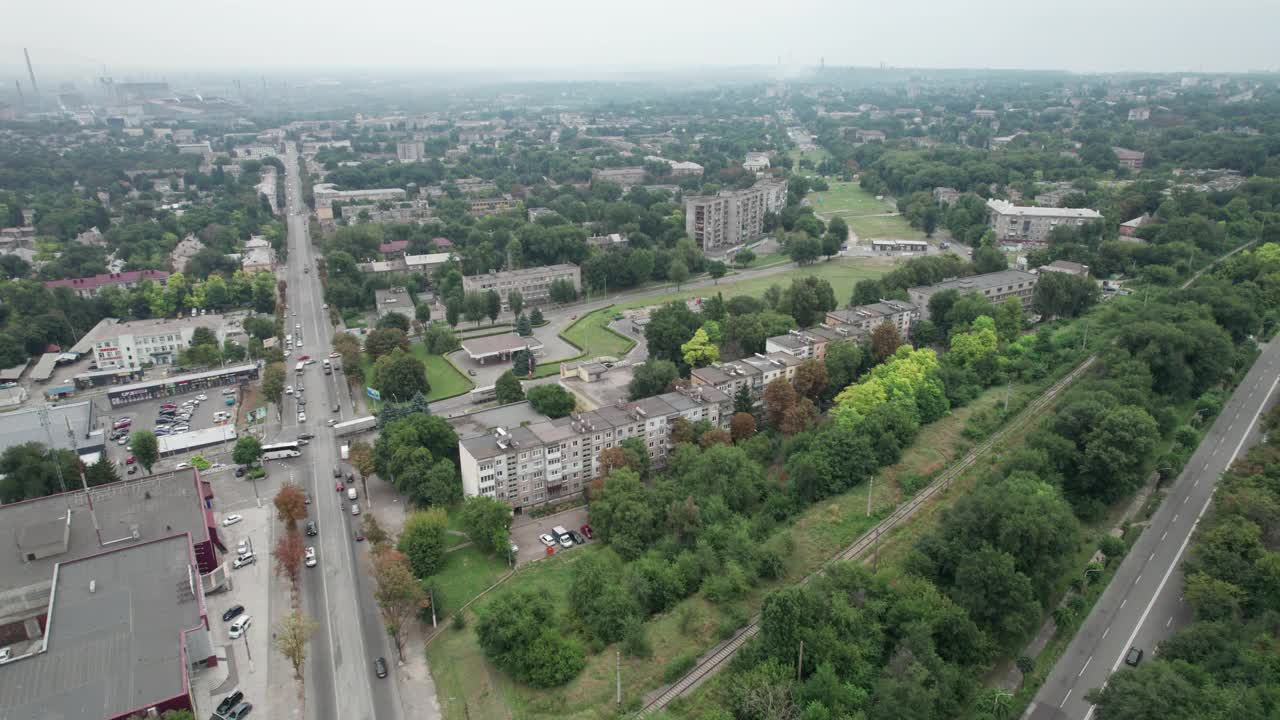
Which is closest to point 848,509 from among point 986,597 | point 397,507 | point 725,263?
point 986,597

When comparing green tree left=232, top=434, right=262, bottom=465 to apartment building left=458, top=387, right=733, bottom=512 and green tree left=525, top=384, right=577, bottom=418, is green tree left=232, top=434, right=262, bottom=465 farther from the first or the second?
green tree left=525, top=384, right=577, bottom=418

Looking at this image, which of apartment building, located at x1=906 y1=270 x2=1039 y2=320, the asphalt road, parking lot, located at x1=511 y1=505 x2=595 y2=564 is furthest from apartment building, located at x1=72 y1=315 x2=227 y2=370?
the asphalt road

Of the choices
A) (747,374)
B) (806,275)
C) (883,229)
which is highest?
(747,374)

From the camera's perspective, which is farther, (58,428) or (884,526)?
(58,428)

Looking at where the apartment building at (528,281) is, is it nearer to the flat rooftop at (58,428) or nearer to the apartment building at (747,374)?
the apartment building at (747,374)

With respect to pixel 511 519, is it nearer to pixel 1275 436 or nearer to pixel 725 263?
pixel 1275 436

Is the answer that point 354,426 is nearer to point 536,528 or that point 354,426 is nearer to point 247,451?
point 247,451

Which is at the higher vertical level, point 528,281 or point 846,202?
point 846,202

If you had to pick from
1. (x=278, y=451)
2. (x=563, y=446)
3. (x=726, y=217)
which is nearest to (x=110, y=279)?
(x=278, y=451)
